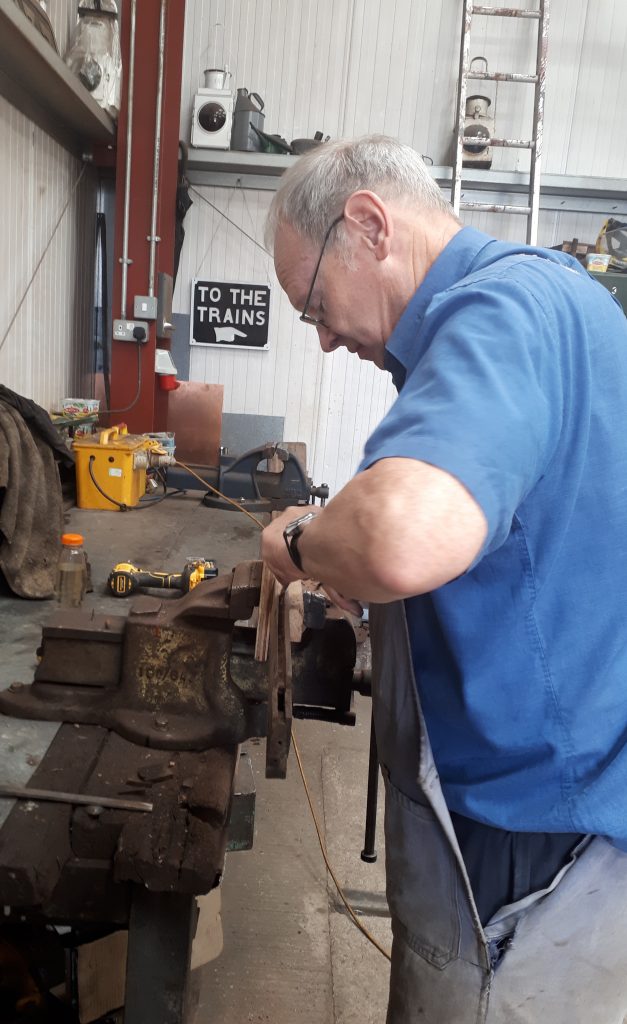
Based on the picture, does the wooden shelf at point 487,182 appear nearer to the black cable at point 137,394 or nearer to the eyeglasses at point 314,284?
the black cable at point 137,394

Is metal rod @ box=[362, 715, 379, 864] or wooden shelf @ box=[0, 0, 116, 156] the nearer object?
metal rod @ box=[362, 715, 379, 864]

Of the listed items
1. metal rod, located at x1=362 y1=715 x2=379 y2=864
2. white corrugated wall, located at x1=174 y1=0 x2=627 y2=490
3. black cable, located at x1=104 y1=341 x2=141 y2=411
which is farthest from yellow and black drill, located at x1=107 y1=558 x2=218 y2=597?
white corrugated wall, located at x1=174 y1=0 x2=627 y2=490

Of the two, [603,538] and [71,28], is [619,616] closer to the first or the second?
[603,538]

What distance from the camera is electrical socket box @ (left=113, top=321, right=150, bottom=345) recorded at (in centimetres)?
357

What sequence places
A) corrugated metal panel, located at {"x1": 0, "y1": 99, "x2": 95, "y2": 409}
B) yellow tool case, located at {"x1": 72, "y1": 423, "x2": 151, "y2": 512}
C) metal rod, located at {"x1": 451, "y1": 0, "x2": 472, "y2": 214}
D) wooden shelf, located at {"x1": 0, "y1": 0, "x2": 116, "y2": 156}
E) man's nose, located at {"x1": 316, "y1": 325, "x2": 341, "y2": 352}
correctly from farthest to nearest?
metal rod, located at {"x1": 451, "y1": 0, "x2": 472, "y2": 214} → corrugated metal panel, located at {"x1": 0, "y1": 99, "x2": 95, "y2": 409} → yellow tool case, located at {"x1": 72, "y1": 423, "x2": 151, "y2": 512} → wooden shelf, located at {"x1": 0, "y1": 0, "x2": 116, "y2": 156} → man's nose, located at {"x1": 316, "y1": 325, "x2": 341, "y2": 352}

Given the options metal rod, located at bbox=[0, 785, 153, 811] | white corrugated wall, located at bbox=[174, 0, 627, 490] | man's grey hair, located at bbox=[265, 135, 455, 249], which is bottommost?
metal rod, located at bbox=[0, 785, 153, 811]

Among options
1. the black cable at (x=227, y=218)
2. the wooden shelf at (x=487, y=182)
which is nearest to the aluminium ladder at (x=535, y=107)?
the wooden shelf at (x=487, y=182)

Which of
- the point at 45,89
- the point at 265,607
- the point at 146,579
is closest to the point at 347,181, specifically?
the point at 265,607

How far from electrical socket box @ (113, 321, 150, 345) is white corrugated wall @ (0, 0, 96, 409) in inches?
11.8

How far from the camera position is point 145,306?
3.56 m

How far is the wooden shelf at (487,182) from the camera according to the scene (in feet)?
12.4

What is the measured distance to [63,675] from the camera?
1.14m

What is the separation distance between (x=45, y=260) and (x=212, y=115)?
119cm

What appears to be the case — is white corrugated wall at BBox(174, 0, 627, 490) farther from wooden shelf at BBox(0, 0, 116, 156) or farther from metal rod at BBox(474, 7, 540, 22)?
wooden shelf at BBox(0, 0, 116, 156)
